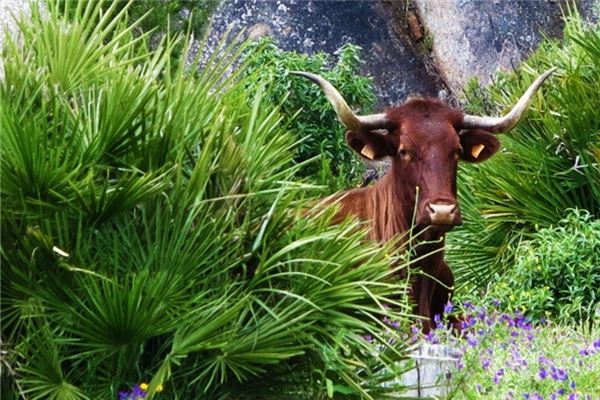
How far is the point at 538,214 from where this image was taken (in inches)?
539

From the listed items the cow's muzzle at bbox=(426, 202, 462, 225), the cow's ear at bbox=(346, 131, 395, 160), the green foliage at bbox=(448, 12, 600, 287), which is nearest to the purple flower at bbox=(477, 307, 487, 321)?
the cow's muzzle at bbox=(426, 202, 462, 225)

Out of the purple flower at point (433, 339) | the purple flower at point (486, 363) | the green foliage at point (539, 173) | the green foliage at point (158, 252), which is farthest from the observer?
the green foliage at point (539, 173)

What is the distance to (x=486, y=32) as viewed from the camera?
2042 cm

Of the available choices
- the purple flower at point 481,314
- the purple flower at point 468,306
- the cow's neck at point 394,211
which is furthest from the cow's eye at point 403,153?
the purple flower at point 481,314

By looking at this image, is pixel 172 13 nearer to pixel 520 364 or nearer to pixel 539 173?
pixel 539 173

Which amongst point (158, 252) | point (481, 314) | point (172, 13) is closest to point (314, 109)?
point (172, 13)

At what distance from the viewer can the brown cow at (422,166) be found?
1066 centimetres

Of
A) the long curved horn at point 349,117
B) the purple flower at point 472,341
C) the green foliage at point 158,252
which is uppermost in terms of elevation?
the long curved horn at point 349,117

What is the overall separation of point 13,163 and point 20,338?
750 millimetres

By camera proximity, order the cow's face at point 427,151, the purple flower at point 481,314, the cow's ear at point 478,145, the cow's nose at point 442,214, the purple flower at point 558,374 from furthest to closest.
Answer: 1. the cow's ear at point 478,145
2. the cow's face at point 427,151
3. the cow's nose at point 442,214
4. the purple flower at point 481,314
5. the purple flower at point 558,374

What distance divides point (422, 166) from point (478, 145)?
95cm

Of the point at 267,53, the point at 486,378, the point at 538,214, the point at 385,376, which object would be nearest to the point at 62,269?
the point at 385,376

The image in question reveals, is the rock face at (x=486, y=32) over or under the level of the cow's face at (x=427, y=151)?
over

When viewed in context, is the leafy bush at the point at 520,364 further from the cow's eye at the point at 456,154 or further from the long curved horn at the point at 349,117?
the long curved horn at the point at 349,117
